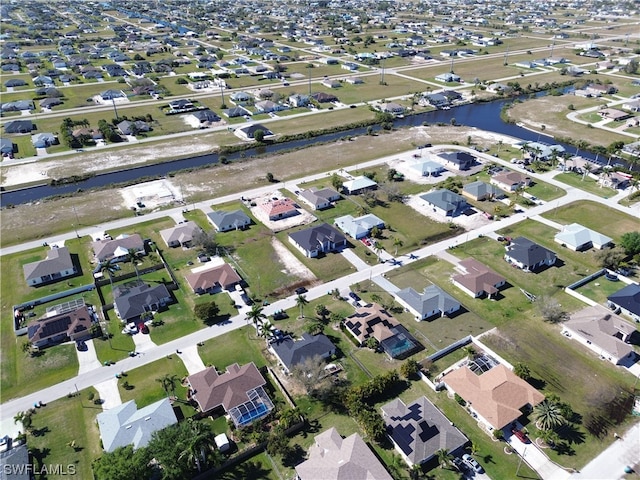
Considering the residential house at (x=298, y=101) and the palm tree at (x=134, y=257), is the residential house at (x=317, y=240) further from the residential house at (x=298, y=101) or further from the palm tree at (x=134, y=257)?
the residential house at (x=298, y=101)

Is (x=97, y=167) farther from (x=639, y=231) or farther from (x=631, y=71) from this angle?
(x=631, y=71)

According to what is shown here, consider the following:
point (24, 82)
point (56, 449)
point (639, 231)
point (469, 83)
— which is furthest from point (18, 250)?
point (469, 83)

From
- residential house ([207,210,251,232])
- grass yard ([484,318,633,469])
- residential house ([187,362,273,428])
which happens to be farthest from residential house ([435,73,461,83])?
residential house ([187,362,273,428])

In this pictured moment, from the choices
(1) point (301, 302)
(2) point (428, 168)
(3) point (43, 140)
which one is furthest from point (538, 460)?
(3) point (43, 140)

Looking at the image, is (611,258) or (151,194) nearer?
(611,258)

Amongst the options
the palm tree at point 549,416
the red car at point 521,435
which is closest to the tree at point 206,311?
the red car at point 521,435

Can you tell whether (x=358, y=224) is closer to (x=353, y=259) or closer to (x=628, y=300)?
(x=353, y=259)

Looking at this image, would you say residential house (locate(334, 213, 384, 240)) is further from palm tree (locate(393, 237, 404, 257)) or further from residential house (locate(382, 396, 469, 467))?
residential house (locate(382, 396, 469, 467))
